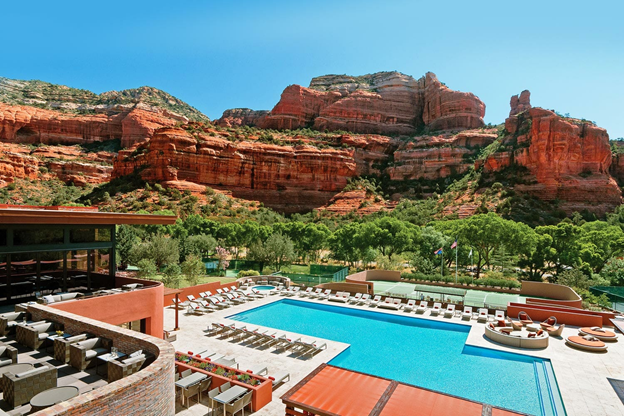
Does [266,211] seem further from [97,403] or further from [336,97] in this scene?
[97,403]

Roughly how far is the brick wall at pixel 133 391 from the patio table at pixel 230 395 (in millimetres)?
2991

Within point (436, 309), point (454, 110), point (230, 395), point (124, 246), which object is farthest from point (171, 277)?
point (454, 110)

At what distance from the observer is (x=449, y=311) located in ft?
59.8

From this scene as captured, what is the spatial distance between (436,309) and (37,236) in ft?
58.4

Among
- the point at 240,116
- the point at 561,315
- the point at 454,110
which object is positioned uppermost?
the point at 240,116

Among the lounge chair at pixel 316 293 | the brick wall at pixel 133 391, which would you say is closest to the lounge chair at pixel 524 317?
the lounge chair at pixel 316 293

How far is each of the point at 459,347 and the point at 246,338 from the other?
8.62 meters

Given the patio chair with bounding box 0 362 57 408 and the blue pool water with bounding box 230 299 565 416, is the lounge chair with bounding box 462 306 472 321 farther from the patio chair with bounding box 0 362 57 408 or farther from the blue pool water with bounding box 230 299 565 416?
the patio chair with bounding box 0 362 57 408

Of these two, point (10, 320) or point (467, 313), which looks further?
point (467, 313)

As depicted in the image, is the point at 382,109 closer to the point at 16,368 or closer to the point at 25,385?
the point at 16,368

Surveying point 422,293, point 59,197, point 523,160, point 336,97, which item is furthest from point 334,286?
point 336,97

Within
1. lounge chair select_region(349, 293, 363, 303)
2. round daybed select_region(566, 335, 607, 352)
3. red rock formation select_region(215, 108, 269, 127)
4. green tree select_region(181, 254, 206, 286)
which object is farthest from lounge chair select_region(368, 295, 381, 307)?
red rock formation select_region(215, 108, 269, 127)

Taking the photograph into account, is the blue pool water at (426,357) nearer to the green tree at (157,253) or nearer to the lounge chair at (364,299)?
the lounge chair at (364,299)

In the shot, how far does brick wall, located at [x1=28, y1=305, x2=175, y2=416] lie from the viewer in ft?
12.7
